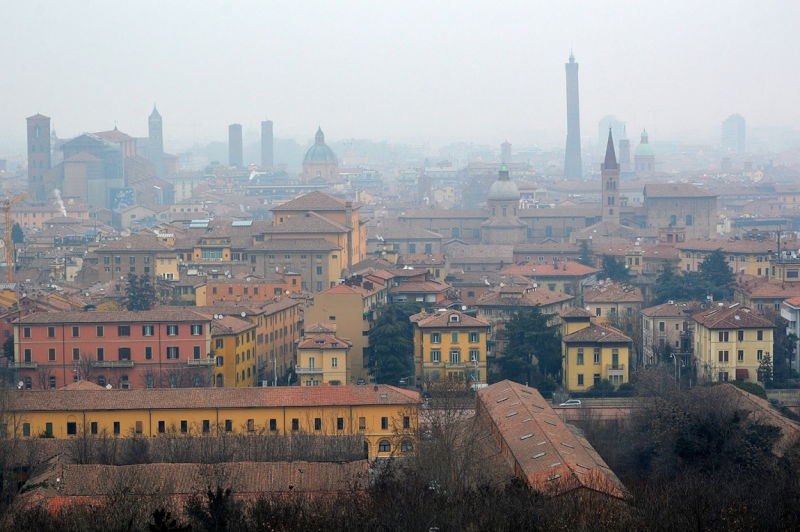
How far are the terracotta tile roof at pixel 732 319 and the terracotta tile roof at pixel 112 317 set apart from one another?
29.6ft

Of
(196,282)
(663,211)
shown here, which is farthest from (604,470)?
(663,211)

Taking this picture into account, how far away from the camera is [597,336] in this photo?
29.3 m

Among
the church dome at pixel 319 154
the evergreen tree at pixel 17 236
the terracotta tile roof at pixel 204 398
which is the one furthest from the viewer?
the church dome at pixel 319 154

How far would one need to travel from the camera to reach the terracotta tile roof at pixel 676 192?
61.9 m

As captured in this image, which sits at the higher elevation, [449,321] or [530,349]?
[449,321]

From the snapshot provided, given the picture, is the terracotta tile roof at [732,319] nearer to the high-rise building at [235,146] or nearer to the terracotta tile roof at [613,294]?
the terracotta tile roof at [613,294]

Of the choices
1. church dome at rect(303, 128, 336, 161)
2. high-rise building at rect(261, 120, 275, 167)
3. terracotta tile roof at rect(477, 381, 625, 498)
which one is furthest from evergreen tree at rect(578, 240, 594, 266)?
high-rise building at rect(261, 120, 275, 167)

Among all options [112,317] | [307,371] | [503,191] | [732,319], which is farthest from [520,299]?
[503,191]

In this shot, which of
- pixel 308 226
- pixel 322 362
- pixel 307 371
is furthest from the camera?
pixel 308 226

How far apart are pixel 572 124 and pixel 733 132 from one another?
236ft

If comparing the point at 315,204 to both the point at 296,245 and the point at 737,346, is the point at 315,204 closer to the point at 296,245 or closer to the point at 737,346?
the point at 296,245

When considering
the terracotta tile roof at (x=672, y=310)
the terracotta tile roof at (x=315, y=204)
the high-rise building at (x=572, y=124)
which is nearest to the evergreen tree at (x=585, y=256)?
the terracotta tile roof at (x=315, y=204)

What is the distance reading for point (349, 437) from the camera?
73.4 ft

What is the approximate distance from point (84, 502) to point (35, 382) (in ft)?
38.4
